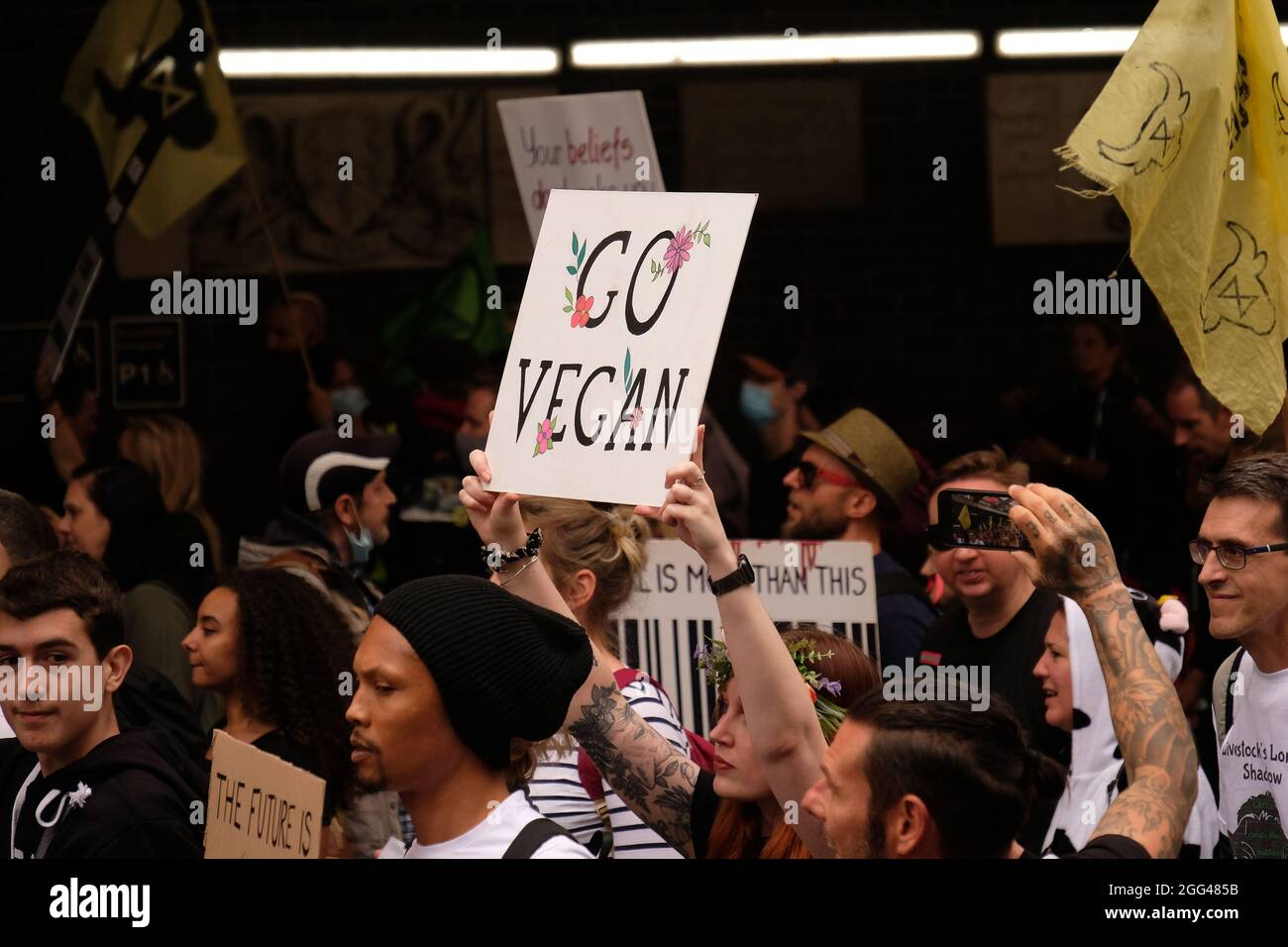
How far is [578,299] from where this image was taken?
11.0ft

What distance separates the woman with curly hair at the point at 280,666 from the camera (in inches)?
152

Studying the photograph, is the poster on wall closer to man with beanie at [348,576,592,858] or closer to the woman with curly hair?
the woman with curly hair

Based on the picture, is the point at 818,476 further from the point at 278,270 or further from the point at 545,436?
the point at 278,270

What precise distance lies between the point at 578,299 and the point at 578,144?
88.2 inches

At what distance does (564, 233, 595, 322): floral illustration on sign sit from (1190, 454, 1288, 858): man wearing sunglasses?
4.16 ft

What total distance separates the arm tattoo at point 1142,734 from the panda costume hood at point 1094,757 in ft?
3.21

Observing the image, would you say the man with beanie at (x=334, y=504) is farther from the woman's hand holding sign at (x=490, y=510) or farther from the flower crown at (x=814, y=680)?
the flower crown at (x=814, y=680)

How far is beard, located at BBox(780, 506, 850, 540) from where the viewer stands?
524cm

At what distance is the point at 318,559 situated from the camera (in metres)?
4.59

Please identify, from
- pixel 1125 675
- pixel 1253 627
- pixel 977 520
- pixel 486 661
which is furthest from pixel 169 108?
pixel 1125 675

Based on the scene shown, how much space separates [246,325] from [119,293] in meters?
0.67

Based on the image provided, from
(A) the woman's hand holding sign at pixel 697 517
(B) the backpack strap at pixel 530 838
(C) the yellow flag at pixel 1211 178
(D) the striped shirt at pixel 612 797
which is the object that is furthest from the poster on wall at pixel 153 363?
(B) the backpack strap at pixel 530 838

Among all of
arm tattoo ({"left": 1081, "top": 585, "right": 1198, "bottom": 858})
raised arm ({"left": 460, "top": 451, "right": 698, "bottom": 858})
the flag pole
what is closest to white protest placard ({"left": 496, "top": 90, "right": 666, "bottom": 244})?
the flag pole

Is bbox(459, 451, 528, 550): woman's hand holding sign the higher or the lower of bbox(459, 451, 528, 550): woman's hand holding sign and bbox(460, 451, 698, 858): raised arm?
the higher
